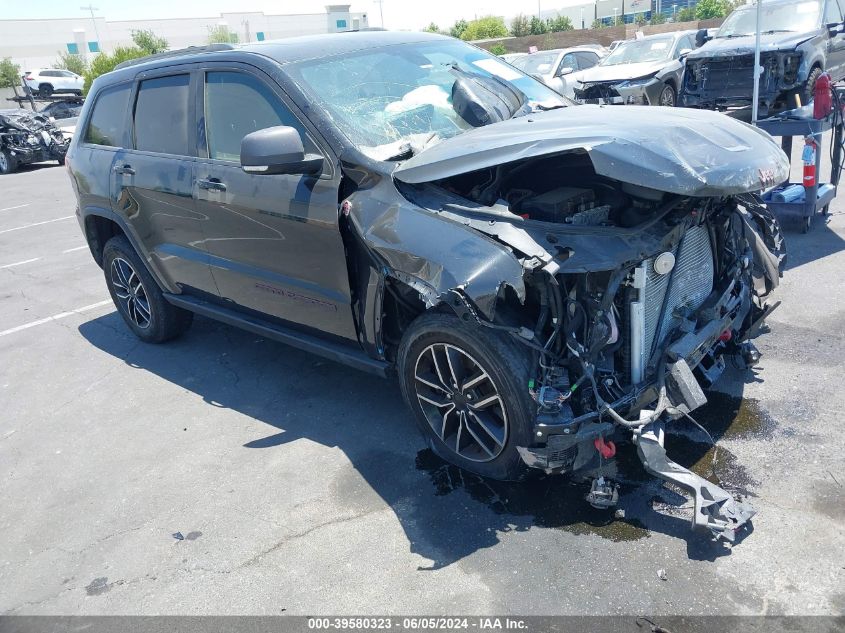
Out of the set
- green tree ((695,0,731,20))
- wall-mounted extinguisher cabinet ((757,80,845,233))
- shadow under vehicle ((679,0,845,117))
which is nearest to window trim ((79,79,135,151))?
wall-mounted extinguisher cabinet ((757,80,845,233))

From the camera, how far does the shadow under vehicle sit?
Result: 1074 centimetres

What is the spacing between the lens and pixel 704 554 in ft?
9.60

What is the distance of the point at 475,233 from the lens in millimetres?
3096

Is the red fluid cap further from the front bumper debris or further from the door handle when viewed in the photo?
the door handle

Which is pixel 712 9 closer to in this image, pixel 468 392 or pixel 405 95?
pixel 405 95

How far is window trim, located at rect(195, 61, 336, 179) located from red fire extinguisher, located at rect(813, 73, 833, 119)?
472cm

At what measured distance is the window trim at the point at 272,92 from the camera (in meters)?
3.69

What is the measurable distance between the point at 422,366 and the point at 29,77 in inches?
1775

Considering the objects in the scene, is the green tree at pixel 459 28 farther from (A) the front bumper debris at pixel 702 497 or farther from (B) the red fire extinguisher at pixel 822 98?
(A) the front bumper debris at pixel 702 497

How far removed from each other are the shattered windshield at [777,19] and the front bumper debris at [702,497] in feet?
36.2

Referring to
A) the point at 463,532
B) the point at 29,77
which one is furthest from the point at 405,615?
the point at 29,77

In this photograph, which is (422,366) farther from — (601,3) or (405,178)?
(601,3)

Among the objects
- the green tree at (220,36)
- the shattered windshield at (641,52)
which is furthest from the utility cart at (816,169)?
the green tree at (220,36)

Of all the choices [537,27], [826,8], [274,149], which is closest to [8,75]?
[537,27]
